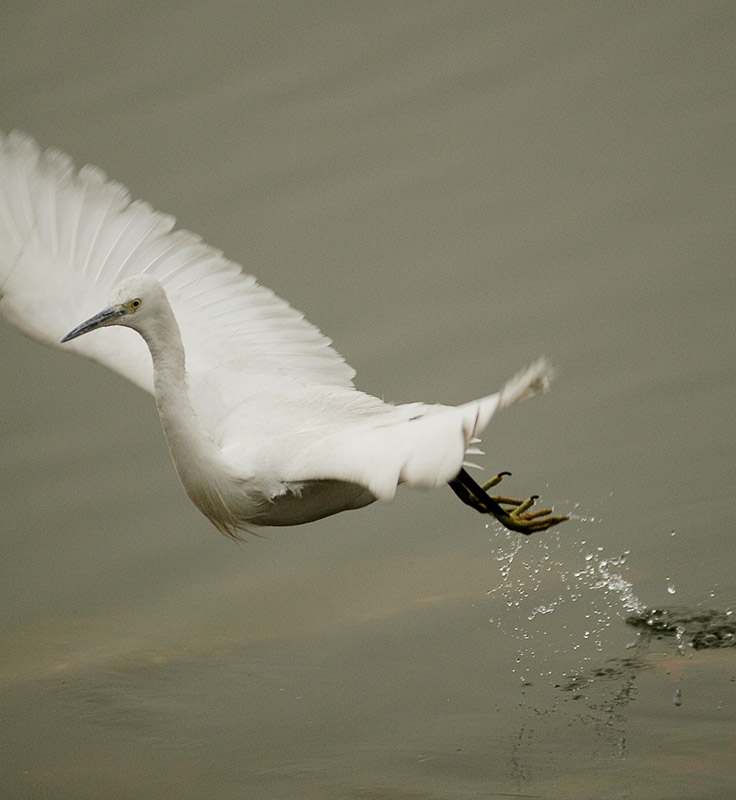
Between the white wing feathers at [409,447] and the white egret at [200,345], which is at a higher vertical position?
the white egret at [200,345]

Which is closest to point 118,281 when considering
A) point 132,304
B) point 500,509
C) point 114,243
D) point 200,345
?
point 114,243

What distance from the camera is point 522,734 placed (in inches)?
106

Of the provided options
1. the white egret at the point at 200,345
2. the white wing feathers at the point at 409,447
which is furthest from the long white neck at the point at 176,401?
the white wing feathers at the point at 409,447

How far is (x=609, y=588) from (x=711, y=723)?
2.39 ft

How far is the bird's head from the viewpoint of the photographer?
2346 millimetres

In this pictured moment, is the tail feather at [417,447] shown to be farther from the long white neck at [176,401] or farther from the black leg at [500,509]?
the black leg at [500,509]

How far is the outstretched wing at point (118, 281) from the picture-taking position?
9.68 feet

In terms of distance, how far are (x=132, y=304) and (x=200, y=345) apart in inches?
26.9

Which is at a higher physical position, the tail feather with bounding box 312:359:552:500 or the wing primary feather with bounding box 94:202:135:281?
the wing primary feather with bounding box 94:202:135:281

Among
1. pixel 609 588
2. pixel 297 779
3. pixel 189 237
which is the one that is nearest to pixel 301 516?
pixel 297 779

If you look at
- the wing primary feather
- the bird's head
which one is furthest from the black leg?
the wing primary feather

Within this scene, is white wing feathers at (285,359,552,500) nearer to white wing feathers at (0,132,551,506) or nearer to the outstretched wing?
white wing feathers at (0,132,551,506)

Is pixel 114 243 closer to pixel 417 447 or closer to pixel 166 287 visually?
pixel 166 287

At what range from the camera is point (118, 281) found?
3014 millimetres
